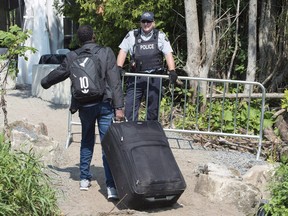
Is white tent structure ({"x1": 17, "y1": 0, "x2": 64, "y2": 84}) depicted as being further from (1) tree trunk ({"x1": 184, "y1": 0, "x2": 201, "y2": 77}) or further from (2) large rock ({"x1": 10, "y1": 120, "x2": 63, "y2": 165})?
(2) large rock ({"x1": 10, "y1": 120, "x2": 63, "y2": 165})

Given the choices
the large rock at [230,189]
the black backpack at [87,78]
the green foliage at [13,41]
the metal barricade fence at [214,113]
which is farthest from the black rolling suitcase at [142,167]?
the metal barricade fence at [214,113]

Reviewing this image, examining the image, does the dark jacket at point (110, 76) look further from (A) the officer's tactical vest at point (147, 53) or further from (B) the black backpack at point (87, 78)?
(A) the officer's tactical vest at point (147, 53)

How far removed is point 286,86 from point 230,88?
96cm

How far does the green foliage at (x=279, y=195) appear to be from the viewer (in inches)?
189

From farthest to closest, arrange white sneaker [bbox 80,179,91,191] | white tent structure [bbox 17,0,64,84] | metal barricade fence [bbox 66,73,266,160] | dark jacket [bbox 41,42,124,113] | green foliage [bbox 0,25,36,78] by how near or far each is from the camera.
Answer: white tent structure [bbox 17,0,64,84]
metal barricade fence [bbox 66,73,266,160]
green foliage [bbox 0,25,36,78]
white sneaker [bbox 80,179,91,191]
dark jacket [bbox 41,42,124,113]

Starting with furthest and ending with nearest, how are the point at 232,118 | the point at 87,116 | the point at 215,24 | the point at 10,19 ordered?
the point at 10,19 < the point at 215,24 < the point at 232,118 < the point at 87,116

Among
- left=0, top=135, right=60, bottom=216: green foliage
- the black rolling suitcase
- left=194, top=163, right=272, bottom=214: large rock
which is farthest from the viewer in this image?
left=194, top=163, right=272, bottom=214: large rock

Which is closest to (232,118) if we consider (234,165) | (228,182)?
(234,165)

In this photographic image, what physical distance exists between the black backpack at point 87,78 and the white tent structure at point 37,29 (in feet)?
23.1

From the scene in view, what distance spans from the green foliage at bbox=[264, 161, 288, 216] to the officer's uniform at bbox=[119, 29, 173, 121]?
300 cm

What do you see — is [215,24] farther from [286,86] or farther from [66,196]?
[66,196]

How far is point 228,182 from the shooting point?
6074 millimetres

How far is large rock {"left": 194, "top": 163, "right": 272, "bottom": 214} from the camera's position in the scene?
235 inches

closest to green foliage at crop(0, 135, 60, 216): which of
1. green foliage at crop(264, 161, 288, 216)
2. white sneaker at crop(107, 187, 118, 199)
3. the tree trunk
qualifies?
white sneaker at crop(107, 187, 118, 199)
